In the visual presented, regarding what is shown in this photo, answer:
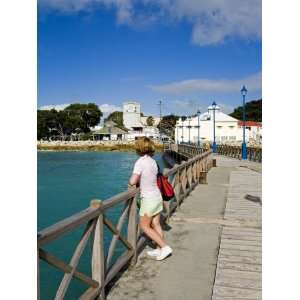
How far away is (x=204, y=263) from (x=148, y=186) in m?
1.29

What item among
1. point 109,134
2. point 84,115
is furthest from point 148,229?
point 109,134

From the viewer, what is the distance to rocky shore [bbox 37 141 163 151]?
100m

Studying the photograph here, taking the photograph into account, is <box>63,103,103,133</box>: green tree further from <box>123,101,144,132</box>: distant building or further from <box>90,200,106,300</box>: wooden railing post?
<box>90,200,106,300</box>: wooden railing post

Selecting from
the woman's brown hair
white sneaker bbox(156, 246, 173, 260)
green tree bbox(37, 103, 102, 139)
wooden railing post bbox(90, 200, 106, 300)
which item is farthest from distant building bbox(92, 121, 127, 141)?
wooden railing post bbox(90, 200, 106, 300)

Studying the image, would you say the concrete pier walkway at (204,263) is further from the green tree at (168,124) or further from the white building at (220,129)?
the green tree at (168,124)

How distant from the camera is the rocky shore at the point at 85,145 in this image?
10038 centimetres

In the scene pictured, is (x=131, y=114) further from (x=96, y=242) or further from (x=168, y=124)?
(x=96, y=242)

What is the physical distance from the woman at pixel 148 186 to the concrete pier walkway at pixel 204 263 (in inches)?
16.2

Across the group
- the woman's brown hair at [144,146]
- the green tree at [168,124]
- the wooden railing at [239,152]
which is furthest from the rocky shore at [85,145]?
the woman's brown hair at [144,146]

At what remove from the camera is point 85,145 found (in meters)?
107

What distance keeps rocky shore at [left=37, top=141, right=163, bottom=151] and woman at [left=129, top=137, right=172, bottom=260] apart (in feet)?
309

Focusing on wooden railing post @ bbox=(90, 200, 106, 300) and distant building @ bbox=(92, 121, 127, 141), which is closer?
wooden railing post @ bbox=(90, 200, 106, 300)
